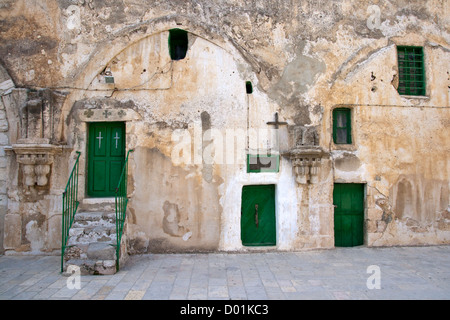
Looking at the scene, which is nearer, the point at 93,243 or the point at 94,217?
the point at 93,243

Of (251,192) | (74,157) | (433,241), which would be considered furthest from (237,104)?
(433,241)

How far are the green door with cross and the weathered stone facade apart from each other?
0.21 metres

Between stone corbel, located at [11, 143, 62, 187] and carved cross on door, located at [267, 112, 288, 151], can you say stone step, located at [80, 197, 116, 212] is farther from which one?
carved cross on door, located at [267, 112, 288, 151]

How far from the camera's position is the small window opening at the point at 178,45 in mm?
7945

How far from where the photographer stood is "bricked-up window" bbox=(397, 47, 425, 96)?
8383mm

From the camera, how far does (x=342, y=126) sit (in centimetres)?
812

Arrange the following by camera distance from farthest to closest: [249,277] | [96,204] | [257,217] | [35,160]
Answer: [257,217] < [96,204] < [35,160] < [249,277]

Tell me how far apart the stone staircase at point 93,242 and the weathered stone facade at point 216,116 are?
28.5 inches

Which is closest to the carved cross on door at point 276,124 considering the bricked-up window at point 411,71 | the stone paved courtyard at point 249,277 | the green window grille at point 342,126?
the green window grille at point 342,126

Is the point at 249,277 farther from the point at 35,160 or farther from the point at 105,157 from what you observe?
the point at 35,160

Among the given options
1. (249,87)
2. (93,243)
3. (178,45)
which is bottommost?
(93,243)

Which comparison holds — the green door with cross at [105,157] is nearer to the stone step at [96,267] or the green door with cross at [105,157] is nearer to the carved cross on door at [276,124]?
the stone step at [96,267]

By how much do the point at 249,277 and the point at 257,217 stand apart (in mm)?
2119

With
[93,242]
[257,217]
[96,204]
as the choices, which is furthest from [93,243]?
[257,217]
